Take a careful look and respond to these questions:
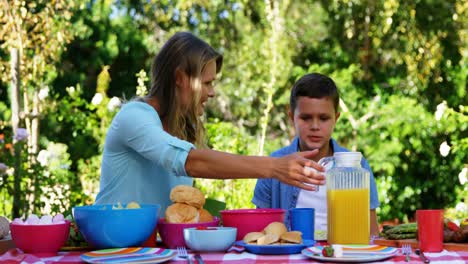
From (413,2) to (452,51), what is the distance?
0.72 metres

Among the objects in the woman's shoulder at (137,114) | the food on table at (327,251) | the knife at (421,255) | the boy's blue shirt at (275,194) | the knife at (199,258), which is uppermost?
the woman's shoulder at (137,114)

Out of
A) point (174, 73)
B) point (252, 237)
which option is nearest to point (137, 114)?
point (174, 73)

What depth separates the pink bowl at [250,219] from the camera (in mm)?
1920

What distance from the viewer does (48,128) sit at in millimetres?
8289

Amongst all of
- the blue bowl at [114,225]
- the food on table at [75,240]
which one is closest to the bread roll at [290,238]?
the blue bowl at [114,225]

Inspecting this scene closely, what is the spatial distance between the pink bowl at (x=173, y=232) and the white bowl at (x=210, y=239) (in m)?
0.09

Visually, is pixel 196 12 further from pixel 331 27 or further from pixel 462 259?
pixel 462 259

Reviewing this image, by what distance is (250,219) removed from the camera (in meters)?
1.93

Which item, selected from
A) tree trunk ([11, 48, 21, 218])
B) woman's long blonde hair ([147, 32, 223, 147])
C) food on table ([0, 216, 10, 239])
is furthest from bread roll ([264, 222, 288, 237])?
tree trunk ([11, 48, 21, 218])

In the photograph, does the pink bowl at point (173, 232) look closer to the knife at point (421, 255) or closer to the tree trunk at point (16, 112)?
the knife at point (421, 255)

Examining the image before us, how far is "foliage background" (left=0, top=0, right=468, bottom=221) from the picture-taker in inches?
237

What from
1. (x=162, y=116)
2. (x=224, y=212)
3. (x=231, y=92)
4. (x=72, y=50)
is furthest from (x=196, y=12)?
(x=224, y=212)

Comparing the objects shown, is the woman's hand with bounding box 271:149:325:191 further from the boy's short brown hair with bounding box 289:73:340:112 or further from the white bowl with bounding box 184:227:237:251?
the boy's short brown hair with bounding box 289:73:340:112

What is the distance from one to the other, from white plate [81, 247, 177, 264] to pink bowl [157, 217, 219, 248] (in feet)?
0.42
